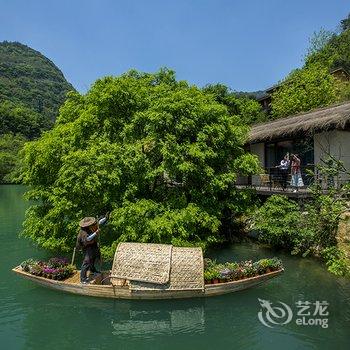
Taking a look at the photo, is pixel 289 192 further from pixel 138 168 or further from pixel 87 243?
pixel 87 243

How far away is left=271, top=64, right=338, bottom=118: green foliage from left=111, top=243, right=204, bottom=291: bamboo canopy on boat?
23.1m

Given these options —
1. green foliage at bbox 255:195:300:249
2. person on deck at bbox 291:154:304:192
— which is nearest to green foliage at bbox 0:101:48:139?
person on deck at bbox 291:154:304:192

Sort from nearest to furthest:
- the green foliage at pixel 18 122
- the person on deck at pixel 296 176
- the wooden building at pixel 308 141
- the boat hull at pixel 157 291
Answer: the boat hull at pixel 157 291, the wooden building at pixel 308 141, the person on deck at pixel 296 176, the green foliage at pixel 18 122

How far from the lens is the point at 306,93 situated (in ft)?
108

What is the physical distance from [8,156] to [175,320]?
7884cm

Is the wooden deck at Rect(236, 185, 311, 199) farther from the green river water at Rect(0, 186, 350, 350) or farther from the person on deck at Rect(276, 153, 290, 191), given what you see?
the green river water at Rect(0, 186, 350, 350)

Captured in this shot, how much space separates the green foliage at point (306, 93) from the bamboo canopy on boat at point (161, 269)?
23.1 metres

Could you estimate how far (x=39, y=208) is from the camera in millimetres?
18422

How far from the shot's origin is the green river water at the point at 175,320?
34.6ft

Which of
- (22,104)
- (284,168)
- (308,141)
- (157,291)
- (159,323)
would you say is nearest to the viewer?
(159,323)

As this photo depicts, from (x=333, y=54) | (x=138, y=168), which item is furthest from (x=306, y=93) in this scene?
(x=333, y=54)

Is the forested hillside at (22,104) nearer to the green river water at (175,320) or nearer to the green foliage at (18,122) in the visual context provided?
the green foliage at (18,122)

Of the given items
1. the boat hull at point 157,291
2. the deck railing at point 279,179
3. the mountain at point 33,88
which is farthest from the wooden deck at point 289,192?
the mountain at point 33,88

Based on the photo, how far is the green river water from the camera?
34.6 feet
